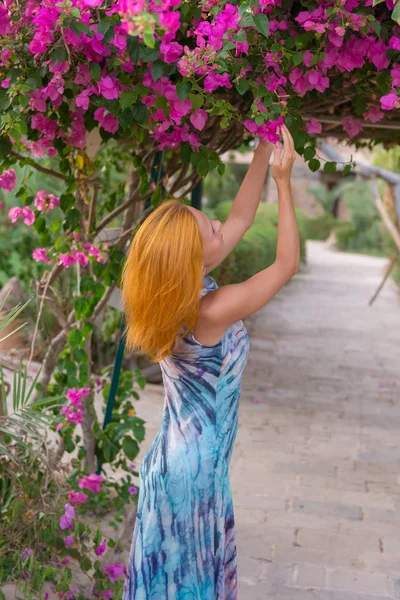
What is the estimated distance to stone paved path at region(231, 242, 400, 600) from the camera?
3867 millimetres

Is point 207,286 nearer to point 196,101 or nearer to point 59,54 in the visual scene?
point 196,101

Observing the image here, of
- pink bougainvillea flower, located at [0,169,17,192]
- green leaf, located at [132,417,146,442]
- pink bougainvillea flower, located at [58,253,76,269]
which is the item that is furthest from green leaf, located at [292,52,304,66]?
green leaf, located at [132,417,146,442]

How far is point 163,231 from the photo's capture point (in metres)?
2.09

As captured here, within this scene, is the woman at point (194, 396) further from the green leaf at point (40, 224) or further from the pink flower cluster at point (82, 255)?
the green leaf at point (40, 224)

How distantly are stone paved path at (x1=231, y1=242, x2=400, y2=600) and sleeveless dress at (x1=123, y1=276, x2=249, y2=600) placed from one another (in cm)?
137

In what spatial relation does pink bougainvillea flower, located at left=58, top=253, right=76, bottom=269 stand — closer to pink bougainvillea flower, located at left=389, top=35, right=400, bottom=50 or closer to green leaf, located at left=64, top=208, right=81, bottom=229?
green leaf, located at left=64, top=208, right=81, bottom=229

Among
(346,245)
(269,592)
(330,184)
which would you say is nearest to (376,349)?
(269,592)

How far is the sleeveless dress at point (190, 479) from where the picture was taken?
7.50ft

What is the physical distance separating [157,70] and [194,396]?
917 millimetres

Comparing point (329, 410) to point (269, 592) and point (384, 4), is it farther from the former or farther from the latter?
point (384, 4)

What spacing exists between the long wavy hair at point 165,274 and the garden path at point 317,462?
6.14 feet

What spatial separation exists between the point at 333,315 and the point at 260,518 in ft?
27.7

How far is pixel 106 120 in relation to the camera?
9.86ft

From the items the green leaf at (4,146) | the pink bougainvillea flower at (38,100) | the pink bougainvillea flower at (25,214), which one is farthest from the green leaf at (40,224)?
the pink bougainvillea flower at (38,100)
